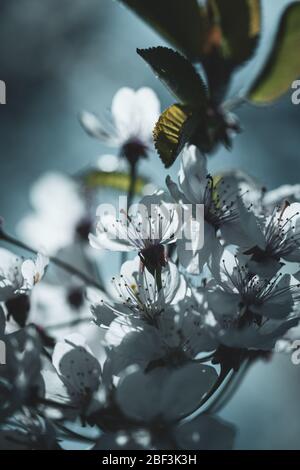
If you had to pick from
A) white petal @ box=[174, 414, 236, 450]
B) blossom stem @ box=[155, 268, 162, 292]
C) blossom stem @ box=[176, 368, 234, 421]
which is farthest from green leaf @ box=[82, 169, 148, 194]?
white petal @ box=[174, 414, 236, 450]

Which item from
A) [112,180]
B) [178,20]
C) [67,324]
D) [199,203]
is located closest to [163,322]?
[199,203]

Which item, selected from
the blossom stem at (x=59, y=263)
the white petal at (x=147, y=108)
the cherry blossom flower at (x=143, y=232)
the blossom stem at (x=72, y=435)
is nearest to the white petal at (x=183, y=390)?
the blossom stem at (x=72, y=435)

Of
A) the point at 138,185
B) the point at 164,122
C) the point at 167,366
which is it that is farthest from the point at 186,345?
the point at 138,185

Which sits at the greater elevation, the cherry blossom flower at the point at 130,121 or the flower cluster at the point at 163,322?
the cherry blossom flower at the point at 130,121

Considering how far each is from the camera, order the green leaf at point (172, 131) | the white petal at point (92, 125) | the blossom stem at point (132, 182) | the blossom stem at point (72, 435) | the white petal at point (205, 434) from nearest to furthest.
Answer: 1. the white petal at point (205, 434)
2. the blossom stem at point (72, 435)
3. the green leaf at point (172, 131)
4. the blossom stem at point (132, 182)
5. the white petal at point (92, 125)

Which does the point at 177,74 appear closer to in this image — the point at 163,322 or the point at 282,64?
the point at 282,64

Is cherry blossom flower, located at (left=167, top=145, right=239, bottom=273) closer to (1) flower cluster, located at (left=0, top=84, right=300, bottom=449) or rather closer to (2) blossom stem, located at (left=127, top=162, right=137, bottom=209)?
(1) flower cluster, located at (left=0, top=84, right=300, bottom=449)

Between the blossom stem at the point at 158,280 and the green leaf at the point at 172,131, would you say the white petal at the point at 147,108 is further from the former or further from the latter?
the blossom stem at the point at 158,280

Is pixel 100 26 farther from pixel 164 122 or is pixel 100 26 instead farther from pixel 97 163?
pixel 164 122
